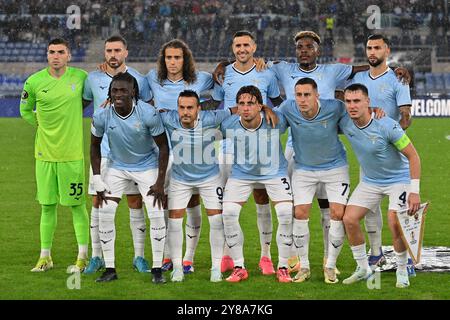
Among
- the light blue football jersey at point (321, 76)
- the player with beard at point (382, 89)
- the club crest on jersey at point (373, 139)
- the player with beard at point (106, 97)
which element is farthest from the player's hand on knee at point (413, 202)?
the player with beard at point (106, 97)

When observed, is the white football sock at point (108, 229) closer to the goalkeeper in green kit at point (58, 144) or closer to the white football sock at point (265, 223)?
the goalkeeper in green kit at point (58, 144)

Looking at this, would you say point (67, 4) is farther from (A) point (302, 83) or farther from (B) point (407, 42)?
(A) point (302, 83)

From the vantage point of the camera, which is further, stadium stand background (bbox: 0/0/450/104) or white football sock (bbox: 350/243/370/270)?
stadium stand background (bbox: 0/0/450/104)

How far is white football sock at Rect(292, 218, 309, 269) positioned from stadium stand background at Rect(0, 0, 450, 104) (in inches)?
1032

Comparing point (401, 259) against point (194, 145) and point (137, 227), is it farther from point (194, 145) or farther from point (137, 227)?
point (137, 227)

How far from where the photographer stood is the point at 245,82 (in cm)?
902

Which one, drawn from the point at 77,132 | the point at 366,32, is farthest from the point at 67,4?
the point at 77,132

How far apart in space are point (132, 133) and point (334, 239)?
6.70 feet

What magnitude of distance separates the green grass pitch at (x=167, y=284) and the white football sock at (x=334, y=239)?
0.74 ft

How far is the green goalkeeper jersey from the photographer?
9.13m

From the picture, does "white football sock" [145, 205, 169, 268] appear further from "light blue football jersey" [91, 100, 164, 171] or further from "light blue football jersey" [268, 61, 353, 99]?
"light blue football jersey" [268, 61, 353, 99]

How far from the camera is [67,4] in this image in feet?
127

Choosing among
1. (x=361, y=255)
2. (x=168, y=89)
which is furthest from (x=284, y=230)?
(x=168, y=89)

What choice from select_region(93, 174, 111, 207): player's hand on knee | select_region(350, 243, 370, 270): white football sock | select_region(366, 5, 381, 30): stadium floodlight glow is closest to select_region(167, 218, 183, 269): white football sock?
select_region(93, 174, 111, 207): player's hand on knee
